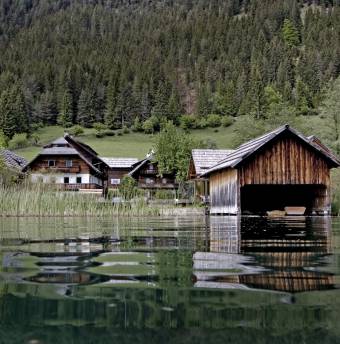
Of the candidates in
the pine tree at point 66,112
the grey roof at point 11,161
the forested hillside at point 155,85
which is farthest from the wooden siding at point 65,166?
the pine tree at point 66,112

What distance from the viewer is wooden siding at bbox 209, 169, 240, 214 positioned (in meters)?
29.1

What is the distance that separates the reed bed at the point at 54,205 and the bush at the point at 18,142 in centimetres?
9658

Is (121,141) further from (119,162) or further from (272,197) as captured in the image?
(272,197)

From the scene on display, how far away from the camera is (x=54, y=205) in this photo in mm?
21359

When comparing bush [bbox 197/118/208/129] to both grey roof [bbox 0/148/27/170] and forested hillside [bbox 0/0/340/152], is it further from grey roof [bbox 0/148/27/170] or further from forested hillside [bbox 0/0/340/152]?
grey roof [bbox 0/148/27/170]

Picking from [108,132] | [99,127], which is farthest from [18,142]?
[99,127]

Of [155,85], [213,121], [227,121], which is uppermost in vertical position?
[155,85]

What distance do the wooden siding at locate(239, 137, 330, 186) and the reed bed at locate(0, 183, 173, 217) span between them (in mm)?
7565

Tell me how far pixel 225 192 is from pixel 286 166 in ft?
13.0

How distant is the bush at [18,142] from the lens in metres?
117

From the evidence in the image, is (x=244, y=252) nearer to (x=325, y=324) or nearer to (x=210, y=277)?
(x=210, y=277)

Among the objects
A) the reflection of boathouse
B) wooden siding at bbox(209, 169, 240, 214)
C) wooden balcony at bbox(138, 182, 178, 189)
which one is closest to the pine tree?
wooden balcony at bbox(138, 182, 178, 189)

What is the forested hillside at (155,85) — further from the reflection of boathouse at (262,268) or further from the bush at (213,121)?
the reflection of boathouse at (262,268)

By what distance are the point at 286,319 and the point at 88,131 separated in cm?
14024
